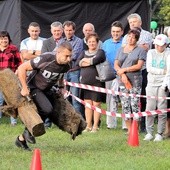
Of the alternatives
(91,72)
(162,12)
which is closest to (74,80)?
(91,72)

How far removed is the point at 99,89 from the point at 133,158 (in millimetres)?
3065

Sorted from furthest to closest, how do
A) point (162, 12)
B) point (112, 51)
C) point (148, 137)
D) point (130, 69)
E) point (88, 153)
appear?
point (162, 12) → point (112, 51) → point (130, 69) → point (148, 137) → point (88, 153)

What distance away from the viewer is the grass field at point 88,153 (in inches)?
322

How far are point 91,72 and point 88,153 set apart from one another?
→ 2.83 m

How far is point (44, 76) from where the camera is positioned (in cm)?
935

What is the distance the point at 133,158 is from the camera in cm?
880

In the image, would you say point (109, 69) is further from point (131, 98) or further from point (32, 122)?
point (32, 122)

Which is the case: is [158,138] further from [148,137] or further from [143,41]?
[143,41]

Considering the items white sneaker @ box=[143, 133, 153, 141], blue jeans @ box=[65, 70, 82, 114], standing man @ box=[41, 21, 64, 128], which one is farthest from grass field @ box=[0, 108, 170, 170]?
standing man @ box=[41, 21, 64, 128]

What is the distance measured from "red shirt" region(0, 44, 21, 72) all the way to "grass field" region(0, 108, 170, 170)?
56.0 inches

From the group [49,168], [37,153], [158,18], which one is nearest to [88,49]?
[49,168]

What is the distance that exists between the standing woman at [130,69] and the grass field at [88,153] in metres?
0.57

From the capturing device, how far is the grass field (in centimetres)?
819

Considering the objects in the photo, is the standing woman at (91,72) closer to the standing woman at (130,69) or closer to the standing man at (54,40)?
the standing woman at (130,69)
